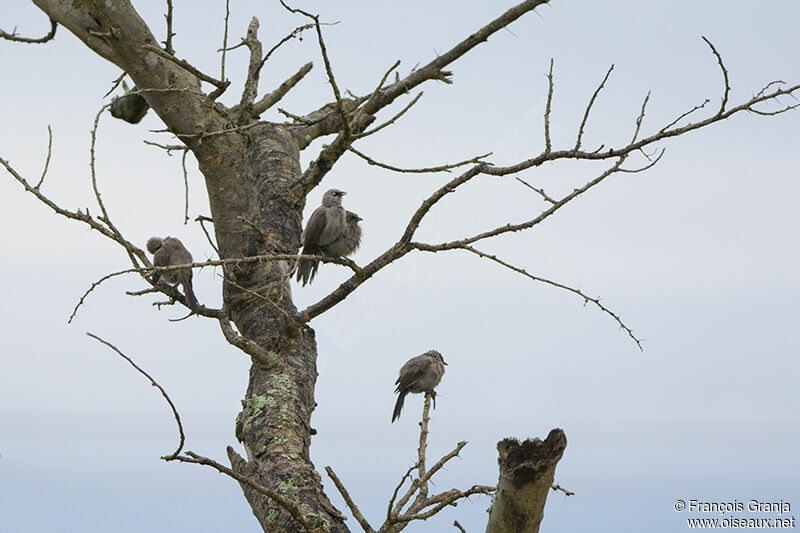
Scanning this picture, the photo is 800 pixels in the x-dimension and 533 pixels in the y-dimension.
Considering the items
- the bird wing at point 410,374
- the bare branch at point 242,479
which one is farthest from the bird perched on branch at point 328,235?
the bare branch at point 242,479

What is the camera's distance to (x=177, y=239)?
26.7 feet

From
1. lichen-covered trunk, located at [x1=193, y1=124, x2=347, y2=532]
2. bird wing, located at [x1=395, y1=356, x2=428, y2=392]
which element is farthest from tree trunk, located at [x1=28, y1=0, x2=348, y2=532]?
bird wing, located at [x1=395, y1=356, x2=428, y2=392]

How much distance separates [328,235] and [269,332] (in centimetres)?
276

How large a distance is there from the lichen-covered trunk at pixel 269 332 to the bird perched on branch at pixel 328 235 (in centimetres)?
169

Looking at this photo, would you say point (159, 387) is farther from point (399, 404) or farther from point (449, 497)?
point (399, 404)

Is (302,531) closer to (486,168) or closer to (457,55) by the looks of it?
(486,168)

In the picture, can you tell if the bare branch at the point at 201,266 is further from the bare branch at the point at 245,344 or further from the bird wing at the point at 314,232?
the bird wing at the point at 314,232

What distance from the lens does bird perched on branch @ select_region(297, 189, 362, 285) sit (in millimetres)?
7879

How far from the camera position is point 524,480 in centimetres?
279

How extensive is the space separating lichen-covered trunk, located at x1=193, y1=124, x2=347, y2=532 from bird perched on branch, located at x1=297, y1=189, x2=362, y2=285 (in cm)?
169

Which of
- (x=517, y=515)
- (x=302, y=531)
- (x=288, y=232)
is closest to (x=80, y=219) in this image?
(x=288, y=232)

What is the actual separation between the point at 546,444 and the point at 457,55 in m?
2.29

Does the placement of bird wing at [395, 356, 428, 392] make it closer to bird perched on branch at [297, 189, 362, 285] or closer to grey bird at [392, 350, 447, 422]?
grey bird at [392, 350, 447, 422]

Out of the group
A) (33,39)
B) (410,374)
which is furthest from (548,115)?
(410,374)
